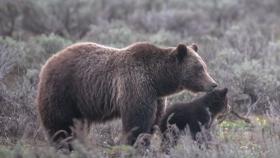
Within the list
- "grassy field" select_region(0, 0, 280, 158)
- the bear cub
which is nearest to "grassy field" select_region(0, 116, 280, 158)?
"grassy field" select_region(0, 0, 280, 158)

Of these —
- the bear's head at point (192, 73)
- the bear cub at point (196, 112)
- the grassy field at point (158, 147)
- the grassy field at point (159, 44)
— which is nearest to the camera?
the grassy field at point (158, 147)

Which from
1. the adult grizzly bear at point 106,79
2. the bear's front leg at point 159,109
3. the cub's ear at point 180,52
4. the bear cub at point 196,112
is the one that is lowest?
the bear cub at point 196,112

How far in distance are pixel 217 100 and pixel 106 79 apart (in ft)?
6.34

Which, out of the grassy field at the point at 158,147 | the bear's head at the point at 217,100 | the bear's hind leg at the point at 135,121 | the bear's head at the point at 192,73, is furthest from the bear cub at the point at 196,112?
the bear's hind leg at the point at 135,121

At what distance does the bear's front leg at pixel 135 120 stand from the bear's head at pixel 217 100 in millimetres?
1618

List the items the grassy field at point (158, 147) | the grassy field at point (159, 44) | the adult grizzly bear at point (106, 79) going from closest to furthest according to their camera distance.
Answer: the grassy field at point (158, 147) → the grassy field at point (159, 44) → the adult grizzly bear at point (106, 79)

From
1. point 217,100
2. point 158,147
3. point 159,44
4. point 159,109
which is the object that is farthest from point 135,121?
point 159,44

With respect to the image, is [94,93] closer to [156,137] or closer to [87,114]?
[87,114]

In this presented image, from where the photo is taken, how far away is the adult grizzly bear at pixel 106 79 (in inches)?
330

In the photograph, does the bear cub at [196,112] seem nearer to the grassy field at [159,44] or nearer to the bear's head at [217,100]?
the bear's head at [217,100]

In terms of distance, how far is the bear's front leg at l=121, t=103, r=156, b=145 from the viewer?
8.09 metres

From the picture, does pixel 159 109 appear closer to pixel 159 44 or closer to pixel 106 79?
pixel 106 79

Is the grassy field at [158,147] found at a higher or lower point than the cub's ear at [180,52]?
lower

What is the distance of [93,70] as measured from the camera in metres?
8.56
